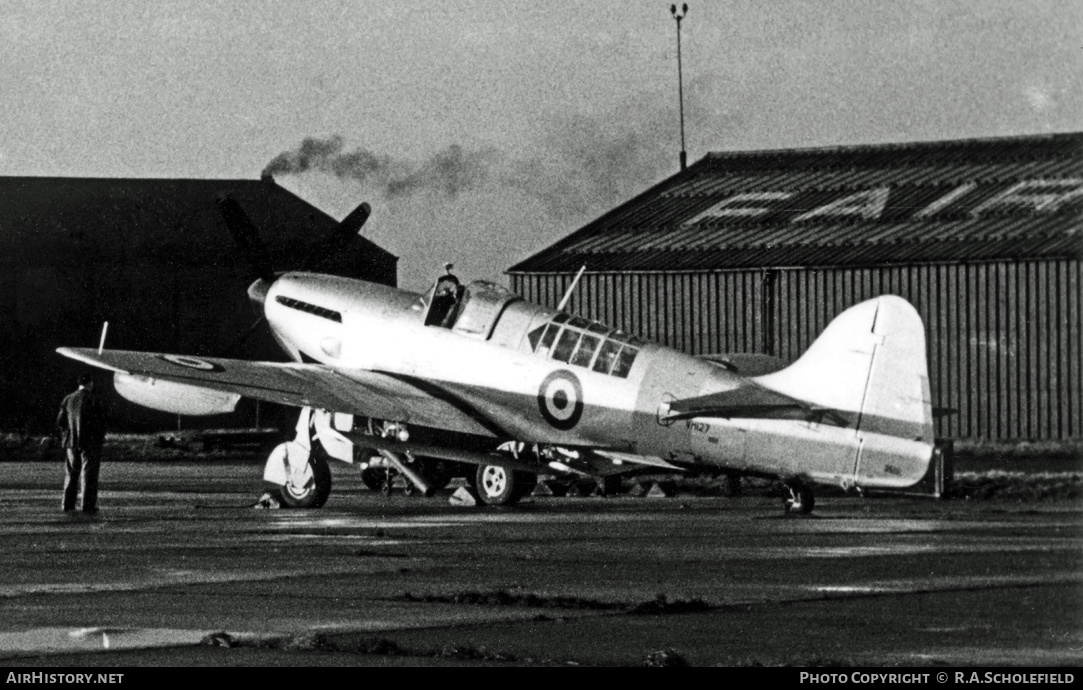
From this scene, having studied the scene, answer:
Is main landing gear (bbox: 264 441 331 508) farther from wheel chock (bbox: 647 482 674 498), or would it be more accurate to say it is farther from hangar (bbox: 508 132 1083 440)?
hangar (bbox: 508 132 1083 440)

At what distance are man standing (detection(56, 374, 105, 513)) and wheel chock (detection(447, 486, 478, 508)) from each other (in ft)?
13.8

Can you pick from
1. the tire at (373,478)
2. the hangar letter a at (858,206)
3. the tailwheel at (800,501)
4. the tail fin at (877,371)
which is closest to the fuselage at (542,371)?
the tail fin at (877,371)

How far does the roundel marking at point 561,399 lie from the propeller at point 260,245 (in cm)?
556

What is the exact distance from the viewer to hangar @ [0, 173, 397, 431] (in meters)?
63.5

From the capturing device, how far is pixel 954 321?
3847 centimetres

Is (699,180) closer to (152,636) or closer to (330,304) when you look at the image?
(330,304)

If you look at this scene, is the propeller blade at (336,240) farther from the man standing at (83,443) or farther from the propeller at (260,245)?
the man standing at (83,443)

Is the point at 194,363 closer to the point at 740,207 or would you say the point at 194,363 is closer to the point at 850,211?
the point at 850,211

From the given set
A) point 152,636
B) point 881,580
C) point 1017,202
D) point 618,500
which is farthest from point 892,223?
point 152,636

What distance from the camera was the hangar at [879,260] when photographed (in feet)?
122

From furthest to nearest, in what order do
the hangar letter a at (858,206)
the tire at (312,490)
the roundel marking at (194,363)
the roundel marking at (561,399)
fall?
the hangar letter a at (858,206) → the roundel marking at (194,363) → the tire at (312,490) → the roundel marking at (561,399)

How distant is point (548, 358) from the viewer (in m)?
24.1

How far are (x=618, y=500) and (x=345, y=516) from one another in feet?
16.3
